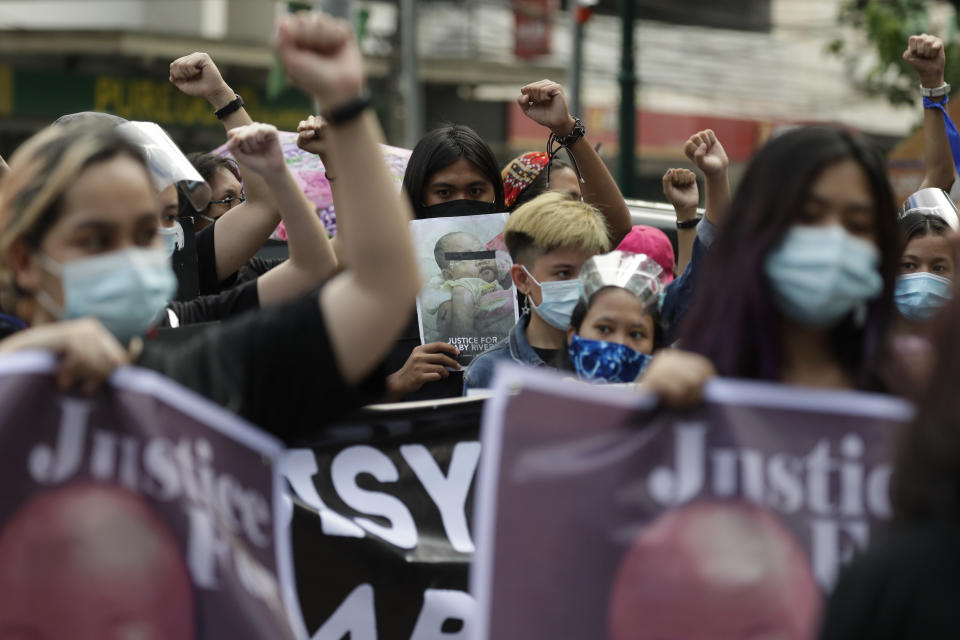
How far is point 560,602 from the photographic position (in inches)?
93.7

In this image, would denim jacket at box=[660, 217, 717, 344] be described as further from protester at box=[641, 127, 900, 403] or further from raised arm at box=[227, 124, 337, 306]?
protester at box=[641, 127, 900, 403]

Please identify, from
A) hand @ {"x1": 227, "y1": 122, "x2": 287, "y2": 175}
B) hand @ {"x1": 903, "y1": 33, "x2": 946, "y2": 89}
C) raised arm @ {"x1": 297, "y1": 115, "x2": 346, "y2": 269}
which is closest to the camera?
hand @ {"x1": 227, "y1": 122, "x2": 287, "y2": 175}

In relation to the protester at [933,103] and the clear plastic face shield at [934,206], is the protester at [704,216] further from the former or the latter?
the protester at [933,103]

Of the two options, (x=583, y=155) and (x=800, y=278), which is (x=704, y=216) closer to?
(x=583, y=155)

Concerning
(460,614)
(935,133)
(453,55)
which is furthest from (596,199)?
(453,55)

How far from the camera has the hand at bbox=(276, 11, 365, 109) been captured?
7.34 ft

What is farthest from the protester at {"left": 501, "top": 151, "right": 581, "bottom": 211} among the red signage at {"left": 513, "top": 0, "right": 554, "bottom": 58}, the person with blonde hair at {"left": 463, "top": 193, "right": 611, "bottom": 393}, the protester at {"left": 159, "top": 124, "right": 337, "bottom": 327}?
the red signage at {"left": 513, "top": 0, "right": 554, "bottom": 58}

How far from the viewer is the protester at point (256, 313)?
7.41 feet

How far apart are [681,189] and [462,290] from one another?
783 millimetres

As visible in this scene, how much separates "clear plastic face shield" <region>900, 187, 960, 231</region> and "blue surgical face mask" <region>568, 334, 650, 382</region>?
1416 mm

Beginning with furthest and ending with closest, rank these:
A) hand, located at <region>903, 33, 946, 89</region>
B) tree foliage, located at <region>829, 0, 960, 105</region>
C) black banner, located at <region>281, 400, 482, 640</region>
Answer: tree foliage, located at <region>829, 0, 960, 105</region> → hand, located at <region>903, 33, 946, 89</region> → black banner, located at <region>281, 400, 482, 640</region>

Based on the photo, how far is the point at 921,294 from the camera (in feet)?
13.8

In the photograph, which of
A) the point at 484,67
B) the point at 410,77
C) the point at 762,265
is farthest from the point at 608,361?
the point at 484,67

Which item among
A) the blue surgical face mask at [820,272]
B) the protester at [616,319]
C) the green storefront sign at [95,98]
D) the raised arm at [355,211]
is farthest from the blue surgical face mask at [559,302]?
the green storefront sign at [95,98]
